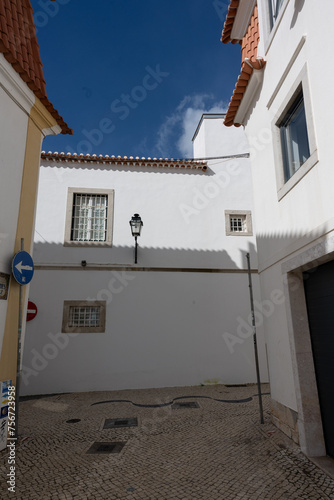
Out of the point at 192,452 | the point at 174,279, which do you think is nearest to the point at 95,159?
the point at 174,279

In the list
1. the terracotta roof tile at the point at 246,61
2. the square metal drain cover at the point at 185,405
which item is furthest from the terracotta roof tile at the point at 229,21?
the square metal drain cover at the point at 185,405

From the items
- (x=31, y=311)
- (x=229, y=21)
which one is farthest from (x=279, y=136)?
(x=31, y=311)

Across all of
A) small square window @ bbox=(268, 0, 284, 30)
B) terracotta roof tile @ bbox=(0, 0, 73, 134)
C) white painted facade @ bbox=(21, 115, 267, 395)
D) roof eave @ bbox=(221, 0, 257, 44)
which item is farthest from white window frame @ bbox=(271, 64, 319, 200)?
white painted facade @ bbox=(21, 115, 267, 395)

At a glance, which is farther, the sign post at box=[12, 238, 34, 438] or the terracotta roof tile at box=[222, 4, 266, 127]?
the terracotta roof tile at box=[222, 4, 266, 127]

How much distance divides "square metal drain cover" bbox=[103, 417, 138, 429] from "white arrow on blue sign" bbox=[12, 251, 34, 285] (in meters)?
2.71

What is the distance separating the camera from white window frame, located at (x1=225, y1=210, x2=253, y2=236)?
9.36 m

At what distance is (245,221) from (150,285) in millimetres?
3360

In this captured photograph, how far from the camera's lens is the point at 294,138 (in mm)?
4555

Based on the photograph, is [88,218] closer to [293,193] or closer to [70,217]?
[70,217]

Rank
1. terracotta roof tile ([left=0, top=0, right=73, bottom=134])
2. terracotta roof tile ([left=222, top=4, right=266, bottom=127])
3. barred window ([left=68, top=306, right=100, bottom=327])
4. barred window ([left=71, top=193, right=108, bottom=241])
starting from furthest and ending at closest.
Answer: barred window ([left=71, top=193, right=108, bottom=241]) → barred window ([left=68, top=306, right=100, bottom=327]) → terracotta roof tile ([left=222, top=4, right=266, bottom=127]) → terracotta roof tile ([left=0, top=0, right=73, bottom=134])

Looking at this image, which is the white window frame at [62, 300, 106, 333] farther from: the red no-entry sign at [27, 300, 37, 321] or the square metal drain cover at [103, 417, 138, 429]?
the square metal drain cover at [103, 417, 138, 429]

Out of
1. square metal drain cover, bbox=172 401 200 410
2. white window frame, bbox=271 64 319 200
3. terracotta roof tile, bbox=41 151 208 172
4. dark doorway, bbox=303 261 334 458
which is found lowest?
square metal drain cover, bbox=172 401 200 410

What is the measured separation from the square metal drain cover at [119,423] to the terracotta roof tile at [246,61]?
225 inches

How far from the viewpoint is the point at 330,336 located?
3744 millimetres
